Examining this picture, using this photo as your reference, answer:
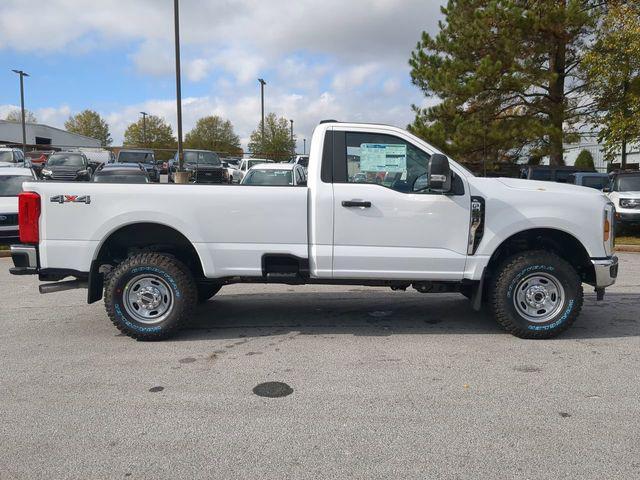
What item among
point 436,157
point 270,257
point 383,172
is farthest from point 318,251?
Answer: point 436,157

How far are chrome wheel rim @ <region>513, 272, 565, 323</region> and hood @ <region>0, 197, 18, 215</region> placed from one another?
31.7ft

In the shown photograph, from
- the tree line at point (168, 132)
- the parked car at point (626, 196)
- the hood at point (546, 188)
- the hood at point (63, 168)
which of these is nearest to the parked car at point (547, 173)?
the parked car at point (626, 196)

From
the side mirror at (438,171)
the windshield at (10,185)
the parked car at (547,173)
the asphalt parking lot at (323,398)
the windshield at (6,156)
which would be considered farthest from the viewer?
the windshield at (6,156)

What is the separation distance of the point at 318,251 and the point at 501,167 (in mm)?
18649

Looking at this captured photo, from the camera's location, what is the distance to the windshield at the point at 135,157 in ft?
95.4

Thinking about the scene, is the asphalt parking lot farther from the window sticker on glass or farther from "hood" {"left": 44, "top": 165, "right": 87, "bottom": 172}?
"hood" {"left": 44, "top": 165, "right": 87, "bottom": 172}

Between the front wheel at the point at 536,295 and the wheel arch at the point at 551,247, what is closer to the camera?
the front wheel at the point at 536,295

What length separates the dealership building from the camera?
63.4 meters

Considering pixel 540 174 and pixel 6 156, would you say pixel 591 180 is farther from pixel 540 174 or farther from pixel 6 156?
pixel 6 156

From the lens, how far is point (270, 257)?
5.42 metres

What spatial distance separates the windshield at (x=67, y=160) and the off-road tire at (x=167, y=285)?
20625mm

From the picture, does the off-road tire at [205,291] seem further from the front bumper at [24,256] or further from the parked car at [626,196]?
the parked car at [626,196]

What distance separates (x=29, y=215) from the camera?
529 centimetres

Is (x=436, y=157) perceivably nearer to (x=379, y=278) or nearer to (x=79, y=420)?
(x=379, y=278)
